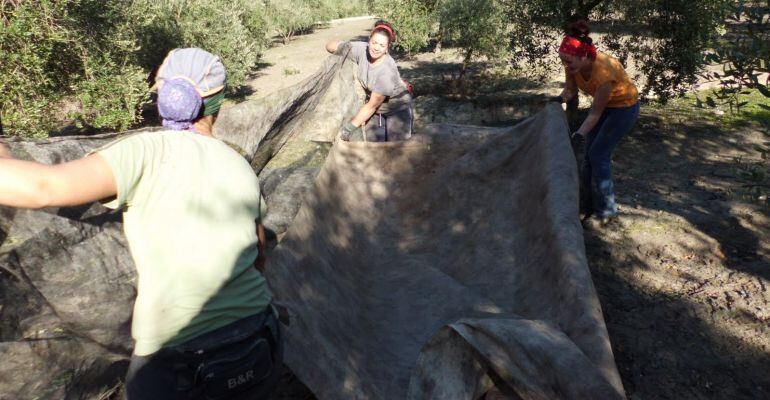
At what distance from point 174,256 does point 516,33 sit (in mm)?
9713

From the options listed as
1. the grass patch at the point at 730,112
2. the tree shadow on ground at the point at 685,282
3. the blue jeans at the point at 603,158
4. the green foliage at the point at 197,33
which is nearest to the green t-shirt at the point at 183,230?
the tree shadow on ground at the point at 685,282

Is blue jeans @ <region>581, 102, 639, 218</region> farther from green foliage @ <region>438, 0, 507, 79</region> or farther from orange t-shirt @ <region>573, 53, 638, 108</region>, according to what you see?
green foliage @ <region>438, 0, 507, 79</region>

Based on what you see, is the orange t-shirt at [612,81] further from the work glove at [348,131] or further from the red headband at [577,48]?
the work glove at [348,131]

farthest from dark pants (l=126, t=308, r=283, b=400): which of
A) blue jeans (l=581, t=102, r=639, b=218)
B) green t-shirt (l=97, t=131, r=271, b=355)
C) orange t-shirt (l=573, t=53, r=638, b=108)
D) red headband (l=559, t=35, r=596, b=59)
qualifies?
blue jeans (l=581, t=102, r=639, b=218)

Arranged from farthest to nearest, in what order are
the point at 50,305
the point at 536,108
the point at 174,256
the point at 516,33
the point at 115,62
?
the point at 536,108, the point at 115,62, the point at 516,33, the point at 50,305, the point at 174,256

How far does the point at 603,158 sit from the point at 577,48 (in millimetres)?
1242

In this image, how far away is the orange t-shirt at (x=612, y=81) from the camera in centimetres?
511

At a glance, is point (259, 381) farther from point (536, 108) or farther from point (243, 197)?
point (536, 108)

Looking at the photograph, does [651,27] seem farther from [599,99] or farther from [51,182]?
[51,182]

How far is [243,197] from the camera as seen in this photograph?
193 cm

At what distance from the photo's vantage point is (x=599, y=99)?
5051 mm

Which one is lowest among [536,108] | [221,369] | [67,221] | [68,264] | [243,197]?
[536,108]

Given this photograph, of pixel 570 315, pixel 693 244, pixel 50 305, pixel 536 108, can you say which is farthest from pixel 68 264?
pixel 536 108

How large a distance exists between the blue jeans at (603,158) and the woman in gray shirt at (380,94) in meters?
2.08
